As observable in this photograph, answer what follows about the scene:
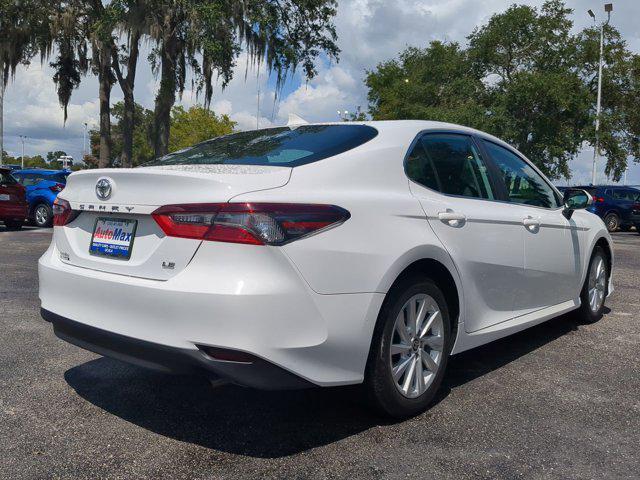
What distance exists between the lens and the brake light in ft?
10.6

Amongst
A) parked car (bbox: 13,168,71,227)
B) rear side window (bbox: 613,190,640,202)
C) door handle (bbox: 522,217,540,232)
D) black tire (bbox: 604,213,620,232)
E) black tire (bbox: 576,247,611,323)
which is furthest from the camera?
rear side window (bbox: 613,190,640,202)

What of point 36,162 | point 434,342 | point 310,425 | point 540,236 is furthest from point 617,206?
point 36,162

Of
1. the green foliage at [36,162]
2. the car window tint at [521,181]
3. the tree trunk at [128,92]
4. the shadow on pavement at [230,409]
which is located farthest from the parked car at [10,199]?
the green foliage at [36,162]

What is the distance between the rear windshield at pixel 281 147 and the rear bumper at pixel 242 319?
611 millimetres

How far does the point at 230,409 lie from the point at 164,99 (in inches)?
691

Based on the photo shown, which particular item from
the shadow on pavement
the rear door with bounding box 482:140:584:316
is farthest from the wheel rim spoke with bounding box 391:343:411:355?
the rear door with bounding box 482:140:584:316

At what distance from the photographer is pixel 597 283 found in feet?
18.3

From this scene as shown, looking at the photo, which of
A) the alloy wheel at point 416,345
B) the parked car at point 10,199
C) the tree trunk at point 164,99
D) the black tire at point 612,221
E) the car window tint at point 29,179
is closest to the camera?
the alloy wheel at point 416,345

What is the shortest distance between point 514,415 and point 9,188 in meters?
14.3

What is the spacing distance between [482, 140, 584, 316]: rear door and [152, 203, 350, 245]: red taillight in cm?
195

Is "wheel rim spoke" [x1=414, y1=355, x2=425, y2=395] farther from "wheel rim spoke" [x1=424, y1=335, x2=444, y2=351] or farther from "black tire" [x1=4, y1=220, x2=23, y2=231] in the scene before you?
"black tire" [x1=4, y1=220, x2=23, y2=231]

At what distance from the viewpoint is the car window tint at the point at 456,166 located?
3.56 meters

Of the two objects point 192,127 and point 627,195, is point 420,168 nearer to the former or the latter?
point 627,195

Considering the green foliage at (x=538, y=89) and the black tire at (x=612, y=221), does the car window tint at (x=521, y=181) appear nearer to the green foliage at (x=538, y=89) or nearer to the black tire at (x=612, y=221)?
the black tire at (x=612, y=221)
